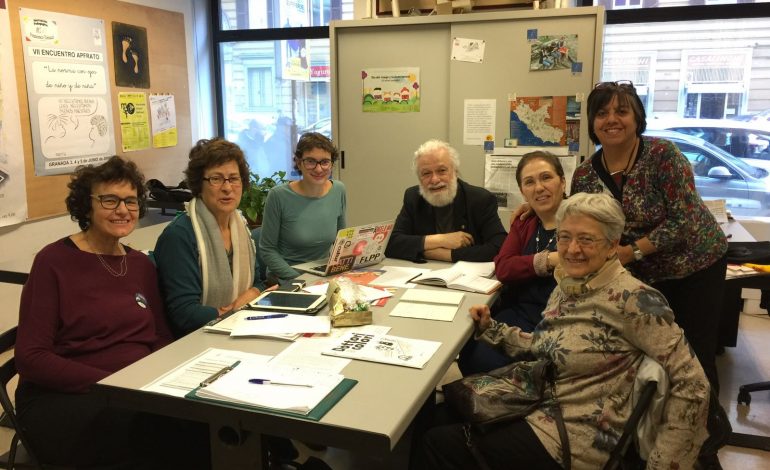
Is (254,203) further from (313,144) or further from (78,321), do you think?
(78,321)

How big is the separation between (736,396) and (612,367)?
72.5 inches

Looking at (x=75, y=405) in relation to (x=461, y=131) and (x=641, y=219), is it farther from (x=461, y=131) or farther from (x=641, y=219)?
(x=461, y=131)

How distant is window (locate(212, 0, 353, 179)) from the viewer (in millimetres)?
4852

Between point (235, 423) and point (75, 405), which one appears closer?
point (235, 423)

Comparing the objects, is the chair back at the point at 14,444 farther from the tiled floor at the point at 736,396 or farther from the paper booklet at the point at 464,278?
the paper booklet at the point at 464,278

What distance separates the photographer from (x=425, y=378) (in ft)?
4.73

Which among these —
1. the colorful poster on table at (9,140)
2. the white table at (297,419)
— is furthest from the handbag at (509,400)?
the colorful poster on table at (9,140)

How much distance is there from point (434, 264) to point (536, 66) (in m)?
1.53

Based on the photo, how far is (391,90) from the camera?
12.4 feet

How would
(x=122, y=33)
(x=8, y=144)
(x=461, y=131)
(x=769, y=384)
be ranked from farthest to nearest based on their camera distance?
(x=122, y=33), (x=461, y=131), (x=8, y=144), (x=769, y=384)

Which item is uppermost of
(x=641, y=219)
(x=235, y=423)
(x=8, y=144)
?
(x=8, y=144)

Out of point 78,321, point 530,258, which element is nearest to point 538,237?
point 530,258

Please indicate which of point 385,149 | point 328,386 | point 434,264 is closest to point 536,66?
point 385,149

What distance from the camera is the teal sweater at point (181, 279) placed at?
75.4 inches
